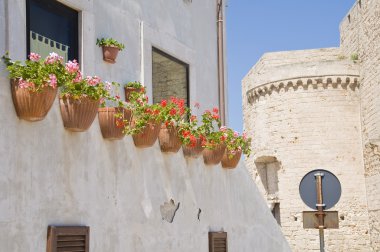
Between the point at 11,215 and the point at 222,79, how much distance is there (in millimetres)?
6684

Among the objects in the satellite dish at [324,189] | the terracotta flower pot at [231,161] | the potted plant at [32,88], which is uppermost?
the potted plant at [32,88]

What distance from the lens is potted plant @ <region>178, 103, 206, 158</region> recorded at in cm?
774

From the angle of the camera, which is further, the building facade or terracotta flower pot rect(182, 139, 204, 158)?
the building facade

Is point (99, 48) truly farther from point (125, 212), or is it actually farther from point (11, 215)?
point (11, 215)

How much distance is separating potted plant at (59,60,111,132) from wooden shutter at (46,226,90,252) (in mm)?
949

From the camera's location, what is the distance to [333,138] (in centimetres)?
2978

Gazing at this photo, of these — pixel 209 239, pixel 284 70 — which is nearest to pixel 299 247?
pixel 284 70

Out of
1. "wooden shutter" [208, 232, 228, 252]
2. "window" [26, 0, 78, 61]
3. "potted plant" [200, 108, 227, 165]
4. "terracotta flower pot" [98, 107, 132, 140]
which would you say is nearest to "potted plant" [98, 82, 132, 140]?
"terracotta flower pot" [98, 107, 132, 140]

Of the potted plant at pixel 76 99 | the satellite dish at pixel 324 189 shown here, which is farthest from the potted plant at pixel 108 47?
the satellite dish at pixel 324 189

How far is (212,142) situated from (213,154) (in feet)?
0.61

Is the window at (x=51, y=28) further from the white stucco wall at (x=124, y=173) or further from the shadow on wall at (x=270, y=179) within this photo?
the shadow on wall at (x=270, y=179)

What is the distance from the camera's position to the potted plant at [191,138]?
774 centimetres

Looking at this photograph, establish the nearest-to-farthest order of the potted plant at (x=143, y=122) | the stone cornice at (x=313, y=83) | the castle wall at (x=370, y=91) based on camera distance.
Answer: the potted plant at (x=143, y=122)
the castle wall at (x=370, y=91)
the stone cornice at (x=313, y=83)

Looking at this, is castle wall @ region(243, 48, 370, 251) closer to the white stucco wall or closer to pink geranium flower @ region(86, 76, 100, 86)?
the white stucco wall
